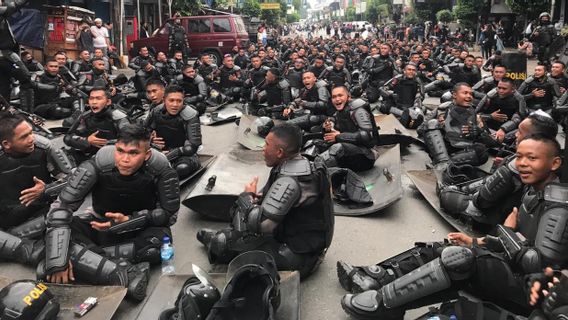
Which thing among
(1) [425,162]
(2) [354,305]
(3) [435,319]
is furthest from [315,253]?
(1) [425,162]

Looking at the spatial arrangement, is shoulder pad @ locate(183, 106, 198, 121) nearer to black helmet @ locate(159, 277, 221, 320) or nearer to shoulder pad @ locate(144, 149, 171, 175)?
shoulder pad @ locate(144, 149, 171, 175)

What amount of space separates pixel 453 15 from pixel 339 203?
94.3ft

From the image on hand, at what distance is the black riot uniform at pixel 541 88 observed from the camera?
862 cm

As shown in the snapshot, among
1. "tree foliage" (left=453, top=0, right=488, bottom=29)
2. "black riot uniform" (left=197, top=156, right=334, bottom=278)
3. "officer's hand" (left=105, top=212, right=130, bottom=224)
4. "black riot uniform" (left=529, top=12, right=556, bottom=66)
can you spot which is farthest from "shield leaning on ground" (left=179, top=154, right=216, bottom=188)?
"tree foliage" (left=453, top=0, right=488, bottom=29)

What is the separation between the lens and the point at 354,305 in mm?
3359

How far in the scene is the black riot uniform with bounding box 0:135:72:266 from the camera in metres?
4.57

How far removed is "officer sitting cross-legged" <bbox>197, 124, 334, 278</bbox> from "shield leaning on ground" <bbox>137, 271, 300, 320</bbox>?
0.26 meters

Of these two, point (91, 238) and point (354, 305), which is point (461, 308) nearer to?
point (354, 305)

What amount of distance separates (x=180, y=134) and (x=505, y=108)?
4898 millimetres

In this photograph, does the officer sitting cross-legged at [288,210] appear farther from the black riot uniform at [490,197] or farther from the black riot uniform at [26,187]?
the black riot uniform at [26,187]

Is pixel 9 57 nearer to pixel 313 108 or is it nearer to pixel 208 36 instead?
pixel 313 108

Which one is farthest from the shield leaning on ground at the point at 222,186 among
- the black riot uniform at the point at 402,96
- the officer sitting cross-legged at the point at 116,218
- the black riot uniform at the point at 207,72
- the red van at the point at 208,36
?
the red van at the point at 208,36

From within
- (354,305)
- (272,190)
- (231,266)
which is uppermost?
(272,190)

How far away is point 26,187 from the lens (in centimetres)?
471
